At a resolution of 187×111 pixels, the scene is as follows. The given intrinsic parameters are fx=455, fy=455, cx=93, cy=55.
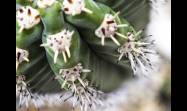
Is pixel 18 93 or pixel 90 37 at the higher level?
pixel 90 37

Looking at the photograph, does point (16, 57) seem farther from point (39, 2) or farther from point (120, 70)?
point (120, 70)

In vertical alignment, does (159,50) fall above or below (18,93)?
above

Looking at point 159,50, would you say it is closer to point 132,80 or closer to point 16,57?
point 132,80
